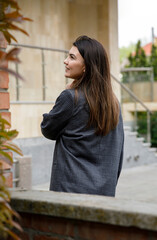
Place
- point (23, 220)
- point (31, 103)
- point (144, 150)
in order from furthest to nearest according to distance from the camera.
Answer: point (144, 150) < point (31, 103) < point (23, 220)

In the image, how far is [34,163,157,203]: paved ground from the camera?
26.1 ft

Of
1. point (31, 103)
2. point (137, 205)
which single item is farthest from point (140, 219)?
point (31, 103)

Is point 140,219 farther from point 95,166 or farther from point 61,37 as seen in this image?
point 61,37

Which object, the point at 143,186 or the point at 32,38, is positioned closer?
the point at 143,186

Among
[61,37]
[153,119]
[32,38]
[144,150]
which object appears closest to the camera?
[32,38]

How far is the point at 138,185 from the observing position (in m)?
9.24

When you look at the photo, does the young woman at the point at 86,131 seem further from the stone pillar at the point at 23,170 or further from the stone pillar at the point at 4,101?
the stone pillar at the point at 23,170

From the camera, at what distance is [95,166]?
275 cm

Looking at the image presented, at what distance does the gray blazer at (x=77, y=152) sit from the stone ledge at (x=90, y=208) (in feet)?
1.09

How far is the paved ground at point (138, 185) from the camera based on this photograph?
A: 26.1 feet

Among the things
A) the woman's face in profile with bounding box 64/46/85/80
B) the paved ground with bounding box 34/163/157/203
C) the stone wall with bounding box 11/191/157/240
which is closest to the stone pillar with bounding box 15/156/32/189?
the paved ground with bounding box 34/163/157/203

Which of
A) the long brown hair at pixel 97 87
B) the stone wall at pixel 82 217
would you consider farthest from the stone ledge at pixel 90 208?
the long brown hair at pixel 97 87

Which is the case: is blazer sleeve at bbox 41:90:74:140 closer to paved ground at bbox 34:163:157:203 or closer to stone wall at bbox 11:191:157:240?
stone wall at bbox 11:191:157:240

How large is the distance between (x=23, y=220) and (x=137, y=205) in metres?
0.59
